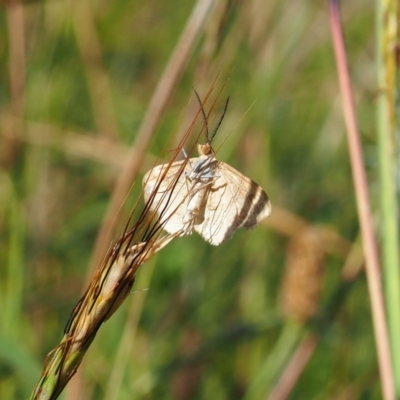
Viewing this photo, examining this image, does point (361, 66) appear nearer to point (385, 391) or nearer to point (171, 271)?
point (171, 271)

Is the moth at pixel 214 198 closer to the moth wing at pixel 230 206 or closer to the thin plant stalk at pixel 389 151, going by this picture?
the moth wing at pixel 230 206

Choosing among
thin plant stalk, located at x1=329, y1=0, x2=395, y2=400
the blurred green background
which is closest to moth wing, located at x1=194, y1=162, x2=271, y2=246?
thin plant stalk, located at x1=329, y1=0, x2=395, y2=400

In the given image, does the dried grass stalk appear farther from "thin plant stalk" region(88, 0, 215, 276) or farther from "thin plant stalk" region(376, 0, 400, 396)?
"thin plant stalk" region(376, 0, 400, 396)

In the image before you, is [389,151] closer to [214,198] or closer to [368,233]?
[368,233]

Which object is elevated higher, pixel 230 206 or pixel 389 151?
pixel 389 151

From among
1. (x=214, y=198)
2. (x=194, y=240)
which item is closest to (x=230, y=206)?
(x=214, y=198)

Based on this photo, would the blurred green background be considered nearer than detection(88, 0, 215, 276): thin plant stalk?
No
